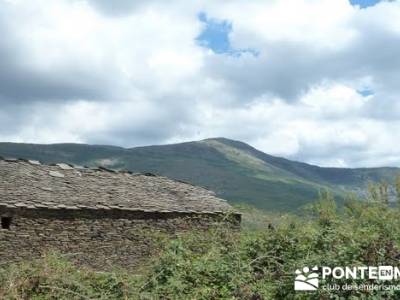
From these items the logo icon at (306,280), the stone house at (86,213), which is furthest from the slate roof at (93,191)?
the logo icon at (306,280)

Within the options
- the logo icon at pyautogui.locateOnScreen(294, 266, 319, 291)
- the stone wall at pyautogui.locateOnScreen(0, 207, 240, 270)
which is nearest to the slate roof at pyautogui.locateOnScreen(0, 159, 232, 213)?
the stone wall at pyautogui.locateOnScreen(0, 207, 240, 270)

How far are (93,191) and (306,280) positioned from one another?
13.8m

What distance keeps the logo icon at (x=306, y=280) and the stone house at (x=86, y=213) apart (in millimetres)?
7903

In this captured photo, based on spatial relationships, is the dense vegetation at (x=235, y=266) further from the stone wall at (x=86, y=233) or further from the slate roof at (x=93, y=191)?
the slate roof at (x=93, y=191)

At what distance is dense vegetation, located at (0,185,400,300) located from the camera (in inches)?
319

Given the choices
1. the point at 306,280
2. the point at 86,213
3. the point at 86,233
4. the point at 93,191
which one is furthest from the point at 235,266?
the point at 93,191

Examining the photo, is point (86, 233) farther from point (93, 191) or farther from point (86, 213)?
point (93, 191)

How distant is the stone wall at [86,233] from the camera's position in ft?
58.2

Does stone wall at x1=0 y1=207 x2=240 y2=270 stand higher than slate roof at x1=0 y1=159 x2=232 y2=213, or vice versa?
slate roof at x1=0 y1=159 x2=232 y2=213

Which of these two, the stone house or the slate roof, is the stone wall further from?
the slate roof

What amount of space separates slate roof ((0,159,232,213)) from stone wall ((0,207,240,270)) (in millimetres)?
292

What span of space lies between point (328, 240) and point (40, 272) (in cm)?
479

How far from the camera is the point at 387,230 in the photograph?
930 cm

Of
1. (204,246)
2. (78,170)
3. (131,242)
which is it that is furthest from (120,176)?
(204,246)
